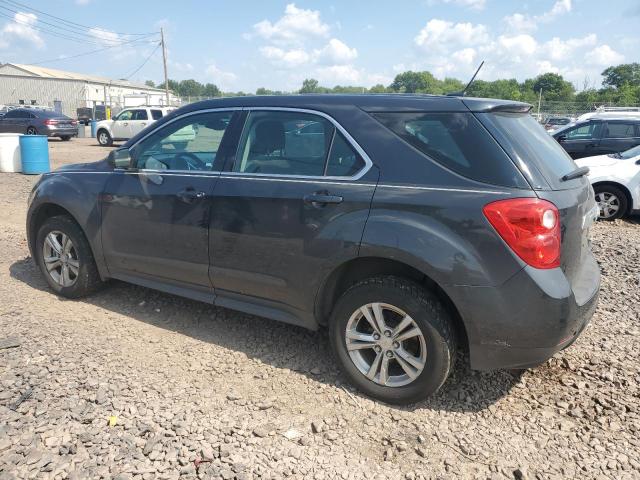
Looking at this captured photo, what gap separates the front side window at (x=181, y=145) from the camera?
378 centimetres

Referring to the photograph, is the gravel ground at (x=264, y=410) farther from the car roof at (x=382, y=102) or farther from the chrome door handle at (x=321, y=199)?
the car roof at (x=382, y=102)

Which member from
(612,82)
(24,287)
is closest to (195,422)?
(24,287)

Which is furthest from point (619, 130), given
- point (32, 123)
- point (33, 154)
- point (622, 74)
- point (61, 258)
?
point (622, 74)

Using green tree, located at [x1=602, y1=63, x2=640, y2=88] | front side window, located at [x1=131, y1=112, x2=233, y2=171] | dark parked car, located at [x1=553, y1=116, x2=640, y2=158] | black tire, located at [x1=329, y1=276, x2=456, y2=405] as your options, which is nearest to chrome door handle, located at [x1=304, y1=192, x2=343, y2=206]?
black tire, located at [x1=329, y1=276, x2=456, y2=405]

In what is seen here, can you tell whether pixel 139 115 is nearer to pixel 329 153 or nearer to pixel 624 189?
pixel 624 189

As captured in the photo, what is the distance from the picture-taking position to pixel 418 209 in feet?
9.08

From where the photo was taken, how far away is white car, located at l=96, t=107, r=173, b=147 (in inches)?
914

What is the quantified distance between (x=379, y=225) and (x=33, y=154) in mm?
12328

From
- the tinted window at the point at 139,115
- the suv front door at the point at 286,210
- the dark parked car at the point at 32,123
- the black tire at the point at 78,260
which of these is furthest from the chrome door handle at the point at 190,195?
the dark parked car at the point at 32,123

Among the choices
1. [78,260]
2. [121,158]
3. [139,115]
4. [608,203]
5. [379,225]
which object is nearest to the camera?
[379,225]

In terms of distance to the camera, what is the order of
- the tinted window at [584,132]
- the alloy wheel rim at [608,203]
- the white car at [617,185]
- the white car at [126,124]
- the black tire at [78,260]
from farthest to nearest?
the white car at [126,124] < the tinted window at [584,132] < the alloy wheel rim at [608,203] < the white car at [617,185] < the black tire at [78,260]

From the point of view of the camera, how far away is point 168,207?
12.3ft

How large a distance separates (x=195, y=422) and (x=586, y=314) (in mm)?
2311

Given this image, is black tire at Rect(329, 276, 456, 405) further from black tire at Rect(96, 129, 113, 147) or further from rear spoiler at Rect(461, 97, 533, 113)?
black tire at Rect(96, 129, 113, 147)
